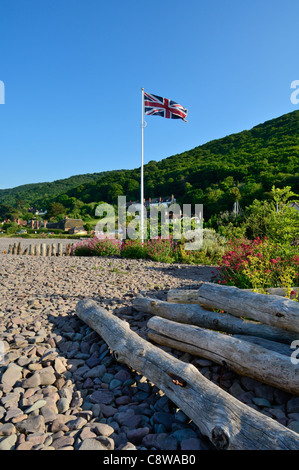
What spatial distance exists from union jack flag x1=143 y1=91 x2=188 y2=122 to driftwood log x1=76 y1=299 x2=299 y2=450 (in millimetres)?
12330

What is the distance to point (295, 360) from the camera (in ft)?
6.61

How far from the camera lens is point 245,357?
2.19m

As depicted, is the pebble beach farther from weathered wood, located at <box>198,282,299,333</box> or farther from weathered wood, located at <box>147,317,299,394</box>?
weathered wood, located at <box>198,282,299,333</box>

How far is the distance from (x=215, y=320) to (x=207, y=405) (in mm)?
1305

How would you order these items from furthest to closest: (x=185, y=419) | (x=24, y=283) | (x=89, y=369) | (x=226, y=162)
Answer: (x=226, y=162) → (x=24, y=283) → (x=89, y=369) → (x=185, y=419)

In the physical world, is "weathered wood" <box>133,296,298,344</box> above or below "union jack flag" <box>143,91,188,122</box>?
below

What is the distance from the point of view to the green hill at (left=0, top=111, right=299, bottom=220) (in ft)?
136

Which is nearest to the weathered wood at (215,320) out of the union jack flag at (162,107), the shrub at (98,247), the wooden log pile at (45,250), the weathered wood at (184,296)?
the weathered wood at (184,296)

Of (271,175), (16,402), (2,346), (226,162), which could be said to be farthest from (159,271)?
(226,162)

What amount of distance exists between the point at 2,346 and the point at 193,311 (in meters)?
2.19

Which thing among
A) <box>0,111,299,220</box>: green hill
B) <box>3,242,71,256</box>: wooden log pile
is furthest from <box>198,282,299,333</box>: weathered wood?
<box>0,111,299,220</box>: green hill

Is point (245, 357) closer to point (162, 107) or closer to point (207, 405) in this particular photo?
point (207, 405)

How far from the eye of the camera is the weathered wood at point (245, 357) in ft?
6.52
